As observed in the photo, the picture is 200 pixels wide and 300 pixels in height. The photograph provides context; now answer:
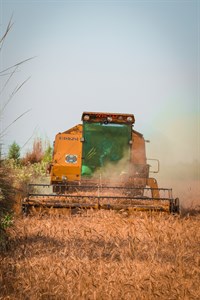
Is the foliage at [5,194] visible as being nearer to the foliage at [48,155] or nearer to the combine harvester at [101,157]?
the combine harvester at [101,157]

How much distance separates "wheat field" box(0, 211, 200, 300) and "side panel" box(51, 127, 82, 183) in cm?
470

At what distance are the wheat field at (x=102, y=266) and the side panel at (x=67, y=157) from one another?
4696 mm

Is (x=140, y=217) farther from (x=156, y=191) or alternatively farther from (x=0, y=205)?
(x=0, y=205)

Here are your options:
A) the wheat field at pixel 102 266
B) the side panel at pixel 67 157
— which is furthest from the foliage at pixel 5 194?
the side panel at pixel 67 157

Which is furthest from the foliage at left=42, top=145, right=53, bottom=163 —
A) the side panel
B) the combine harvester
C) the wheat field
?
the wheat field

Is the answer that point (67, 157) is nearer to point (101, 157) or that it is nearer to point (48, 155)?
point (101, 157)

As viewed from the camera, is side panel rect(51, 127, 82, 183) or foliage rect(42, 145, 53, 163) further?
foliage rect(42, 145, 53, 163)

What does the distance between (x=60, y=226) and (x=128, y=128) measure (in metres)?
5.59

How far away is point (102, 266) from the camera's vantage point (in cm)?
444

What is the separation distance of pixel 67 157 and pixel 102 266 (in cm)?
799

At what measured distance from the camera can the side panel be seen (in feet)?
39.4

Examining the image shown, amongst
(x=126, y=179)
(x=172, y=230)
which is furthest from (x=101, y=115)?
(x=172, y=230)

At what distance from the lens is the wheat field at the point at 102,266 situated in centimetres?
367

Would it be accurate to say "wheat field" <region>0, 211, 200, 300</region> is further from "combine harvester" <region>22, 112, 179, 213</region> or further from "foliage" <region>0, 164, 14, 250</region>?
"combine harvester" <region>22, 112, 179, 213</region>
